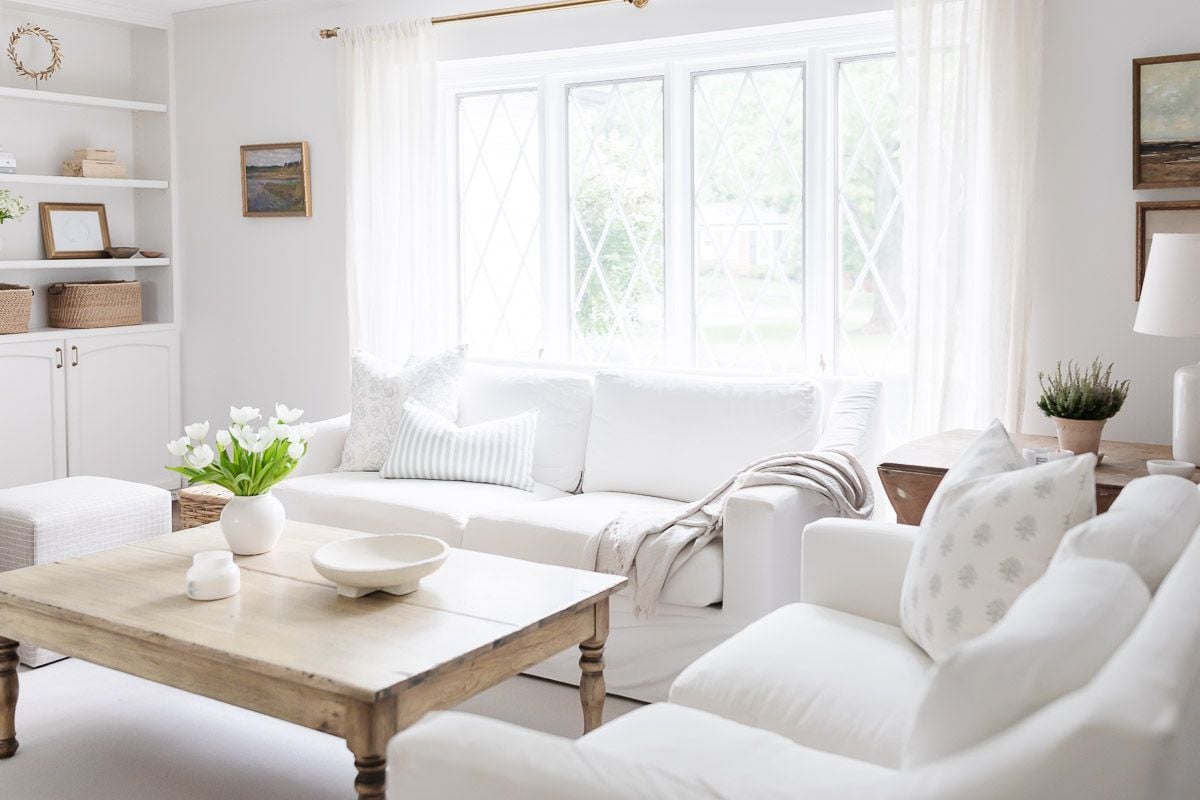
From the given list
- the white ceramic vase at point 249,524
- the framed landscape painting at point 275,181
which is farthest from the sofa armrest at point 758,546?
the framed landscape painting at point 275,181

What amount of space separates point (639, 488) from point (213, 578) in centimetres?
159

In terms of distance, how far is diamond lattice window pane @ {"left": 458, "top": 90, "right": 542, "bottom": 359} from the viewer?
495 centimetres

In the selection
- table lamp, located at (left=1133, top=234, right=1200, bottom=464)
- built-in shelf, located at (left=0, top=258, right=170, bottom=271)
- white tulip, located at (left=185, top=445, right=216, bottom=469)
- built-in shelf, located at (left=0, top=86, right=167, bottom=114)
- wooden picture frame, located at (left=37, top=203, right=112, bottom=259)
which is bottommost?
white tulip, located at (left=185, top=445, right=216, bottom=469)

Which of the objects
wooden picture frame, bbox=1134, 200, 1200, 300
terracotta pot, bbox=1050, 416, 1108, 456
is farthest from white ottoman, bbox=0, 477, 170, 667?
wooden picture frame, bbox=1134, 200, 1200, 300

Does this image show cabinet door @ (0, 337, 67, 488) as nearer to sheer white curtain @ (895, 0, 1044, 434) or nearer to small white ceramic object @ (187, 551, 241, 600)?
small white ceramic object @ (187, 551, 241, 600)

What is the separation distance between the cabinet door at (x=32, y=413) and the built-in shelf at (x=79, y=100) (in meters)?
1.10

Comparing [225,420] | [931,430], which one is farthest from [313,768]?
[225,420]

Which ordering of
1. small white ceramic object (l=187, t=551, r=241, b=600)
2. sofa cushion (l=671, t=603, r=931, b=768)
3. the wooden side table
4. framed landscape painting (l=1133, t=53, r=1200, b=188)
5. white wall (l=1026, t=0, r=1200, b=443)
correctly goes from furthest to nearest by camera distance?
white wall (l=1026, t=0, r=1200, b=443) < framed landscape painting (l=1133, t=53, r=1200, b=188) < the wooden side table < small white ceramic object (l=187, t=551, r=241, b=600) < sofa cushion (l=671, t=603, r=931, b=768)

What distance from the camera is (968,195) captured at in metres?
3.76

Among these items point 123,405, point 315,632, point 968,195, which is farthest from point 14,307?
point 968,195

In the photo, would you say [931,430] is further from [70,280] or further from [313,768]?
[70,280]

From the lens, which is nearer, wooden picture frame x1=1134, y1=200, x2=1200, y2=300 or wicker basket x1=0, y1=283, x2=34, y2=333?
wooden picture frame x1=1134, y1=200, x2=1200, y2=300

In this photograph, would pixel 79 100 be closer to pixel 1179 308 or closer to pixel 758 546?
pixel 758 546

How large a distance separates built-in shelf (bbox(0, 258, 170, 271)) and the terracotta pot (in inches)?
170
